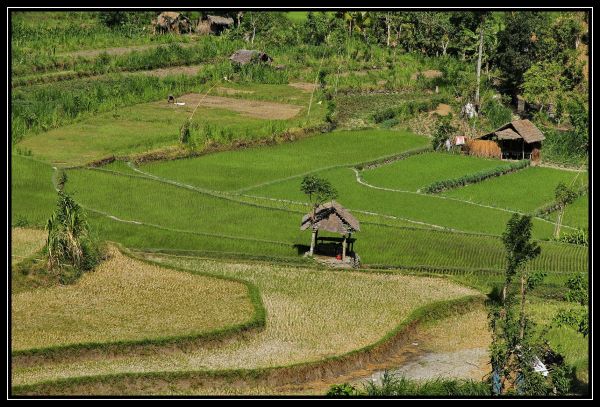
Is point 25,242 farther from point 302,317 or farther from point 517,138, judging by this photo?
point 517,138

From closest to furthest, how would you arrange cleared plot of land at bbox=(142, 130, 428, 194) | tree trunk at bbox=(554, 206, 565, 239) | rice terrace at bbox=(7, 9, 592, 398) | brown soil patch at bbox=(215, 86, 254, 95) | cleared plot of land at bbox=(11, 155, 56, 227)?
rice terrace at bbox=(7, 9, 592, 398) → cleared plot of land at bbox=(11, 155, 56, 227) → tree trunk at bbox=(554, 206, 565, 239) → cleared plot of land at bbox=(142, 130, 428, 194) → brown soil patch at bbox=(215, 86, 254, 95)

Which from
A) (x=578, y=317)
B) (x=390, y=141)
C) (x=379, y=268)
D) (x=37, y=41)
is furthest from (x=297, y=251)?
(x=37, y=41)

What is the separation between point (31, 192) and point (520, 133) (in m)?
16.4

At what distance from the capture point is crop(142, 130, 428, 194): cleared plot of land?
33250mm

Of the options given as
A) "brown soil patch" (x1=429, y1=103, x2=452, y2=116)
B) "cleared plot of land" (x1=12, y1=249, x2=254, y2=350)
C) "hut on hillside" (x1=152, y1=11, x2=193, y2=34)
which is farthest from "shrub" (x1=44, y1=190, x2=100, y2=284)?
"hut on hillside" (x1=152, y1=11, x2=193, y2=34)

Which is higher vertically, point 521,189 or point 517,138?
point 517,138

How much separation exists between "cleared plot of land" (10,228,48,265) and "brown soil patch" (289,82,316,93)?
2374 centimetres

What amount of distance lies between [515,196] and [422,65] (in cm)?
2178

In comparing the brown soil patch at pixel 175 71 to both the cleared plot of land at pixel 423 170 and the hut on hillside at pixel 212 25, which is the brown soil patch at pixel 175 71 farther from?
the cleared plot of land at pixel 423 170

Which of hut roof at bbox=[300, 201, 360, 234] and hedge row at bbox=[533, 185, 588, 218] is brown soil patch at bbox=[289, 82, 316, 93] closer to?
hedge row at bbox=[533, 185, 588, 218]

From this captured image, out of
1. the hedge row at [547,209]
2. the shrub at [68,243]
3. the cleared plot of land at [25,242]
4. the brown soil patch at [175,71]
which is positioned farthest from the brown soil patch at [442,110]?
the shrub at [68,243]

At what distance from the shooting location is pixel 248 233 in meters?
26.7

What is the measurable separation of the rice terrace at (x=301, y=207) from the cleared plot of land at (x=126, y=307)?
2.5 inches

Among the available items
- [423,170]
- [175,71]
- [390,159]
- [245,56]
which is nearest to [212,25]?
[245,56]
